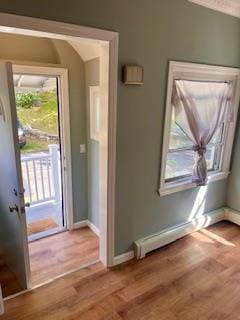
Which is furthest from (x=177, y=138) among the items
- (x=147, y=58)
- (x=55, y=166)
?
(x=55, y=166)

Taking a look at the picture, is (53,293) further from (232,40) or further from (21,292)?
(232,40)

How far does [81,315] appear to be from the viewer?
197cm

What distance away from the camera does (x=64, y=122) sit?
2.97 m

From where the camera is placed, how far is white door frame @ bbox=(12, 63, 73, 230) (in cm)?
266

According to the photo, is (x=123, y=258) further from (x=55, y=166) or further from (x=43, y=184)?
(x=43, y=184)

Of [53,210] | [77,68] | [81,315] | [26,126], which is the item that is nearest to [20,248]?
[81,315]

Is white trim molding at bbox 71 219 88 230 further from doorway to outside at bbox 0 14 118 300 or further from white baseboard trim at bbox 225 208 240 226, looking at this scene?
white baseboard trim at bbox 225 208 240 226

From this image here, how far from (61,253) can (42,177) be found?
1668 millimetres

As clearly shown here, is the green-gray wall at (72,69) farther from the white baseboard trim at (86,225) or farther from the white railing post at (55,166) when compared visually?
the white railing post at (55,166)

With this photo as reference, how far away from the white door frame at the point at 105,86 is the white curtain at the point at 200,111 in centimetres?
81

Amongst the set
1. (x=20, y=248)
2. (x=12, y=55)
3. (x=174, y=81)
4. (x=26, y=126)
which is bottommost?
(x=20, y=248)

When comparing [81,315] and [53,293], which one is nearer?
[81,315]

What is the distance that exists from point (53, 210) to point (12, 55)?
243cm

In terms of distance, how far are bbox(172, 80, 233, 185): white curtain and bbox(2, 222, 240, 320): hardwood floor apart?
3.19 ft
